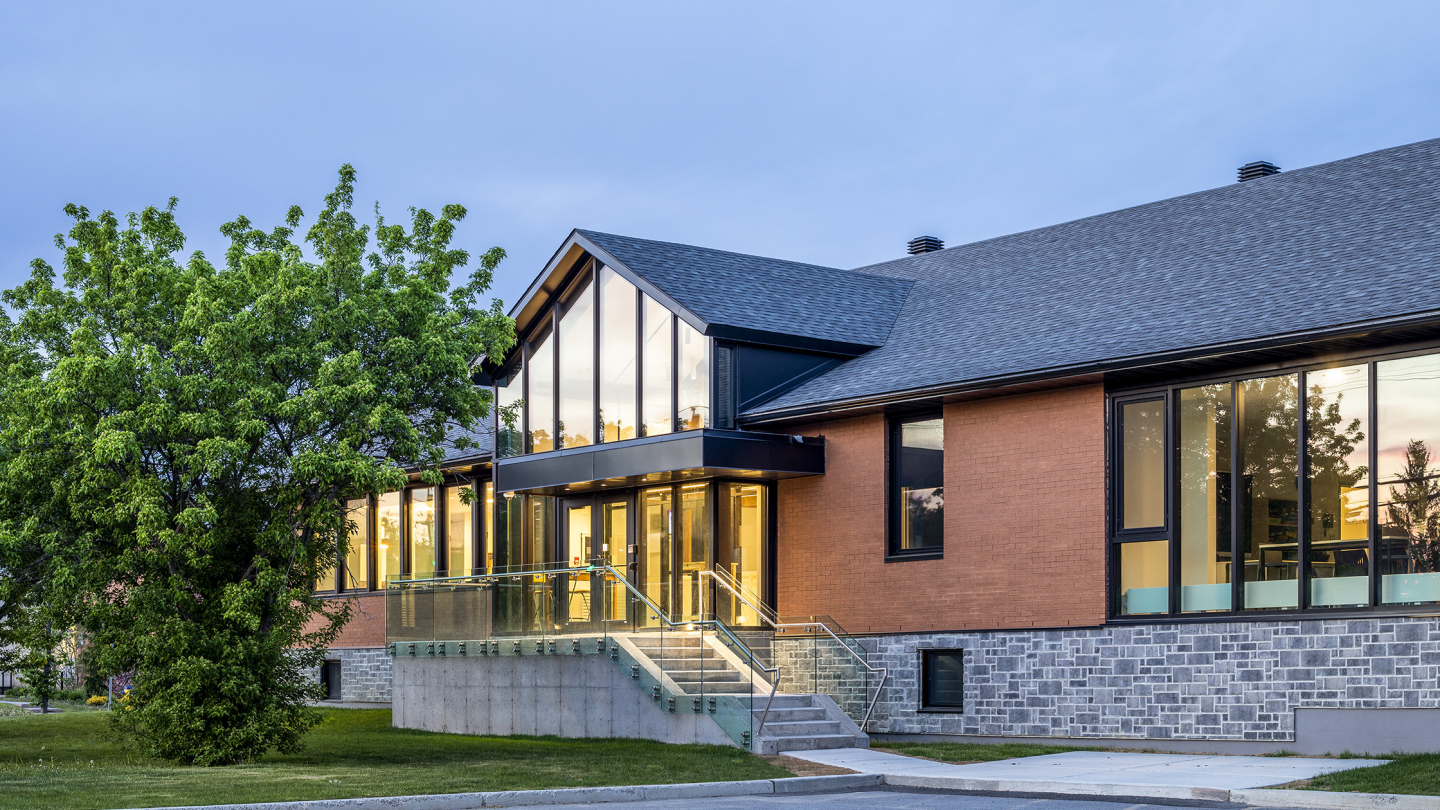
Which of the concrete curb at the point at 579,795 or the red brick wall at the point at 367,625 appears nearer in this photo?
the concrete curb at the point at 579,795

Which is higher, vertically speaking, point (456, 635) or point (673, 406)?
point (673, 406)

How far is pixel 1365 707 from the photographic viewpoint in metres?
15.8

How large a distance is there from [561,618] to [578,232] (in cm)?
653

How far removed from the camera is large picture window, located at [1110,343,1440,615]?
52.5 feet

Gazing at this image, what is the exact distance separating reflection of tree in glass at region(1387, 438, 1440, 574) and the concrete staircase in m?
7.11

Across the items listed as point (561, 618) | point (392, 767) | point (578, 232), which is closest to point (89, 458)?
point (392, 767)

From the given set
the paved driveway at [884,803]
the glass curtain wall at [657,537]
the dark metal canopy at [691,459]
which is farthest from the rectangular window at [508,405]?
the paved driveway at [884,803]

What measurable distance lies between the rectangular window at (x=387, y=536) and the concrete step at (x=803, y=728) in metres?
16.0

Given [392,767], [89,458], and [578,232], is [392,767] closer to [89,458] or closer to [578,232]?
[89,458]

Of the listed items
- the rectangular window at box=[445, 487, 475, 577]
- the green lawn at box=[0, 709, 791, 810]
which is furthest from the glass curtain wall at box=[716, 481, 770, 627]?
the rectangular window at box=[445, 487, 475, 577]

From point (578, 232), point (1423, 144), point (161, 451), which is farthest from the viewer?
point (578, 232)

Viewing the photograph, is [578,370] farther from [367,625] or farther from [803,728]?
[367,625]

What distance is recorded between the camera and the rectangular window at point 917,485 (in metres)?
21.0

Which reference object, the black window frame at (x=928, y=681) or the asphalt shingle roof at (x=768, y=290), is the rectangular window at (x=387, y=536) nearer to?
the asphalt shingle roof at (x=768, y=290)
